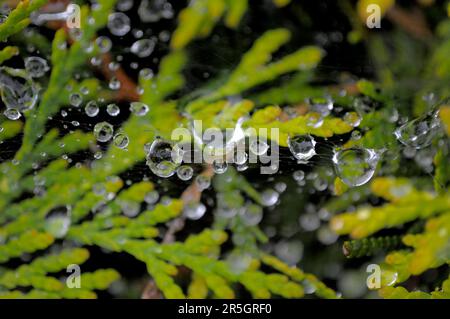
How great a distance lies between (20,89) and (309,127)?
0.63 metres

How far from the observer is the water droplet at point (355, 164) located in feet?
3.17

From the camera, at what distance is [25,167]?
1.11m

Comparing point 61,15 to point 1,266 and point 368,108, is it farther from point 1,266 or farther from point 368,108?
point 368,108

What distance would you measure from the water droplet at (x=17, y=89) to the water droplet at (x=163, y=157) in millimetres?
300

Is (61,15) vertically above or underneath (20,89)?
above

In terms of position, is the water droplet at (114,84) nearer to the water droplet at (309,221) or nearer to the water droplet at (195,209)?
the water droplet at (195,209)

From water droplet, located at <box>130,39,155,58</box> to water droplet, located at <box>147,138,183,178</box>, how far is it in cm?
34

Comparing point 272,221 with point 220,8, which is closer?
point 220,8

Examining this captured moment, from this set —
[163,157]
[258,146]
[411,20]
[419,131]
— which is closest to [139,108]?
[163,157]

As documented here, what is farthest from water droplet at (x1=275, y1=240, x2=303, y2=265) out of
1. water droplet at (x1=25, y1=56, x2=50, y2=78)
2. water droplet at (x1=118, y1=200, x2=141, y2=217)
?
water droplet at (x1=25, y1=56, x2=50, y2=78)

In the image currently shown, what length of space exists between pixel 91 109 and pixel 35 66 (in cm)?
18

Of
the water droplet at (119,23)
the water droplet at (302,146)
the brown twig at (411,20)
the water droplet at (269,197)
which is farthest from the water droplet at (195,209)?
the brown twig at (411,20)

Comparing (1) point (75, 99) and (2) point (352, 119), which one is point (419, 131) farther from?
(1) point (75, 99)
